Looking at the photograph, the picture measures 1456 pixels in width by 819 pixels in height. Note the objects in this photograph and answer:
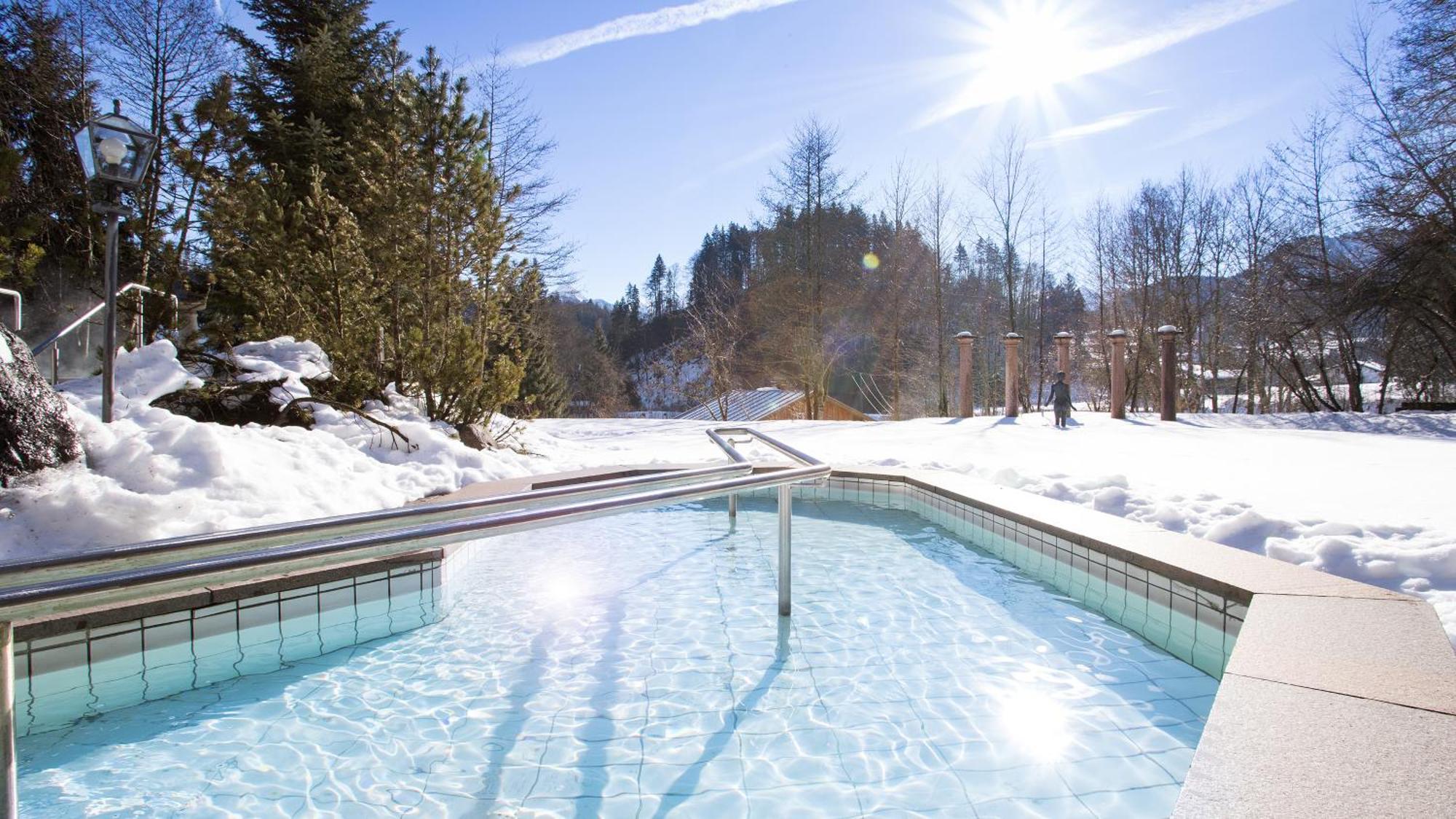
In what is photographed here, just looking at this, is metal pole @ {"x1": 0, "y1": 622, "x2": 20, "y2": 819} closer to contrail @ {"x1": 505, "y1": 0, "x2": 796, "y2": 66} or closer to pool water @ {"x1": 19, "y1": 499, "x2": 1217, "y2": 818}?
pool water @ {"x1": 19, "y1": 499, "x2": 1217, "y2": 818}

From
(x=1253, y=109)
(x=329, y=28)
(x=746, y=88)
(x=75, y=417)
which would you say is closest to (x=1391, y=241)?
(x=1253, y=109)

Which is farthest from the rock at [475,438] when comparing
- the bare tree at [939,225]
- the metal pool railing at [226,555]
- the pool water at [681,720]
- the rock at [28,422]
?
the bare tree at [939,225]

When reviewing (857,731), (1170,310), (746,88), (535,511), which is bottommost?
(857,731)

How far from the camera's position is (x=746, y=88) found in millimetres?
10820

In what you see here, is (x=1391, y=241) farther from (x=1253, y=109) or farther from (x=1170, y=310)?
(x=1170, y=310)

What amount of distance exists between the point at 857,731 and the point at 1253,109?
65.4 feet

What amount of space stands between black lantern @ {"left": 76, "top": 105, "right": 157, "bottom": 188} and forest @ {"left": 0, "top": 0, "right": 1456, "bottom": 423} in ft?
7.73

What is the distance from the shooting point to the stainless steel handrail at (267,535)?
0.89 metres

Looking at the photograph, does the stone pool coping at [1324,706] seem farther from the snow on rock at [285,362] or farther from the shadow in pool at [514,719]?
the snow on rock at [285,362]

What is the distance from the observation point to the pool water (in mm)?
1744

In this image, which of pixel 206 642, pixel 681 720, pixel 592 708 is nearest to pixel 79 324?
pixel 206 642

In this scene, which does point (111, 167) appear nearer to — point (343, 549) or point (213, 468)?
point (213, 468)

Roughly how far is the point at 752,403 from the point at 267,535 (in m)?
20.5

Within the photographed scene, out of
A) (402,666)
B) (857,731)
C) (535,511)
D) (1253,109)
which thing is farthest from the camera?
(1253,109)
